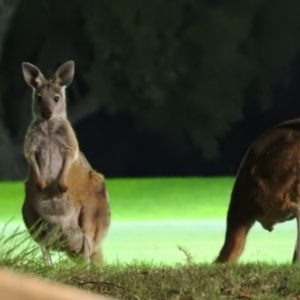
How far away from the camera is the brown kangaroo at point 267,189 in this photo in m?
3.46

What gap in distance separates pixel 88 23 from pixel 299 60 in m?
1.96

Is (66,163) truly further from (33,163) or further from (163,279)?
(163,279)

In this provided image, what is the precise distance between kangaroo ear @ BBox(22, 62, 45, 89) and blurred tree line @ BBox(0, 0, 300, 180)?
326cm

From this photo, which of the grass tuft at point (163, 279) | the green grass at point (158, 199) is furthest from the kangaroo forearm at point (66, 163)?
the green grass at point (158, 199)

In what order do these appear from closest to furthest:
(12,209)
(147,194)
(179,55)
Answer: (12,209) < (147,194) < (179,55)

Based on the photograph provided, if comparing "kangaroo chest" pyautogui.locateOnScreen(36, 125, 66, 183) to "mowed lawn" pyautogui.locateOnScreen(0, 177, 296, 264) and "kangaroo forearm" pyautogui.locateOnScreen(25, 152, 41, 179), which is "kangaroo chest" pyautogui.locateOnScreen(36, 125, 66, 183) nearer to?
"kangaroo forearm" pyautogui.locateOnScreen(25, 152, 41, 179)

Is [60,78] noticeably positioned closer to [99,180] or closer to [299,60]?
[99,180]

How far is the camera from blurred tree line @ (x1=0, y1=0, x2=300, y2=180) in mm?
7195

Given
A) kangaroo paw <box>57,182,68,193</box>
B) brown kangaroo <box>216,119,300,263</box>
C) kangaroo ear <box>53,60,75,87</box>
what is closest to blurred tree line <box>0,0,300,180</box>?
kangaroo ear <box>53,60,75,87</box>

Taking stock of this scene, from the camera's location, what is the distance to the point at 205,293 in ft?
8.23

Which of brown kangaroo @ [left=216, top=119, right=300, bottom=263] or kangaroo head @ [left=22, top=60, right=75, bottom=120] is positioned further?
kangaroo head @ [left=22, top=60, right=75, bottom=120]

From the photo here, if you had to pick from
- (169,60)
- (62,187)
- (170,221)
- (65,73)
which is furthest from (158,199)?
(62,187)

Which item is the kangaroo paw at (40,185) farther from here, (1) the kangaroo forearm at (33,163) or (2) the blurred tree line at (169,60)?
(2) the blurred tree line at (169,60)

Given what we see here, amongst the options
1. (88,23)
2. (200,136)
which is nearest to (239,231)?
(200,136)
